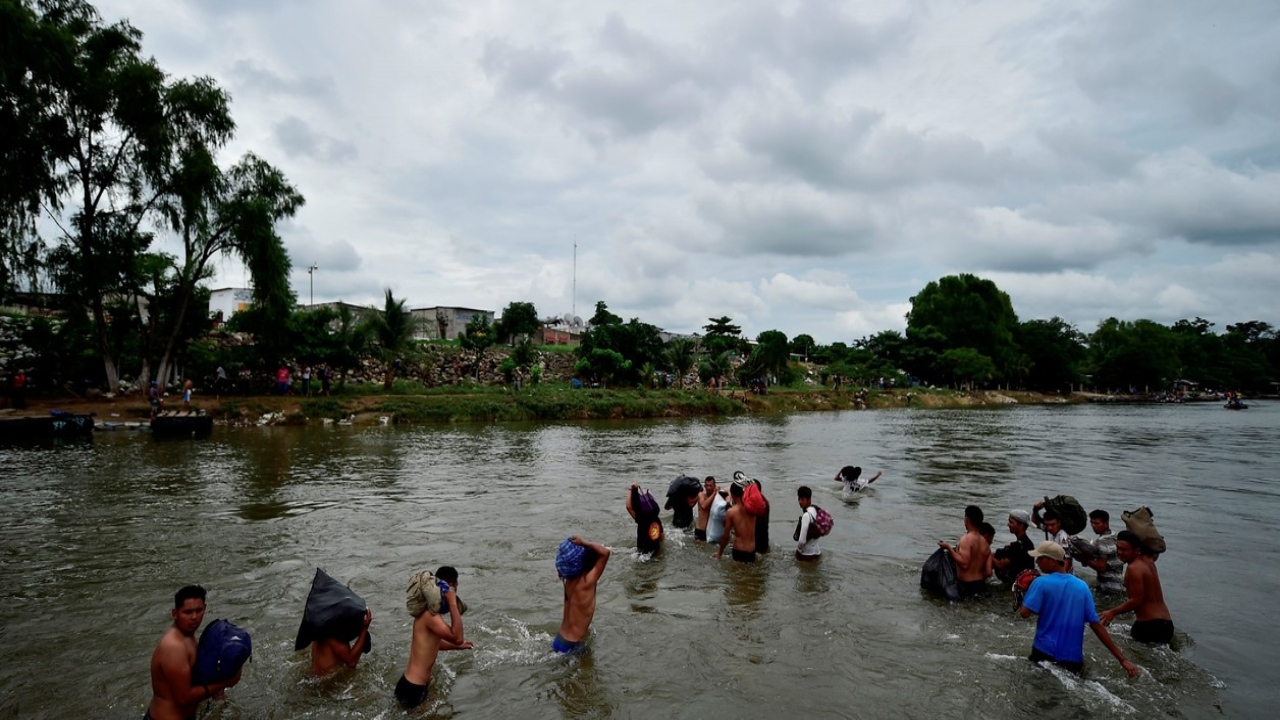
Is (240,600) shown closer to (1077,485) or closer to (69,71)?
(69,71)

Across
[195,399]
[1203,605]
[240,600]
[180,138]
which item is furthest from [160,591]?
[180,138]

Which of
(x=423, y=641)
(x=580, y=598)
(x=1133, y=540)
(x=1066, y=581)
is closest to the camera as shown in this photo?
(x=423, y=641)

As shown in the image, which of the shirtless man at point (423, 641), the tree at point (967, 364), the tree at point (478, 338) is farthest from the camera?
the tree at point (967, 364)

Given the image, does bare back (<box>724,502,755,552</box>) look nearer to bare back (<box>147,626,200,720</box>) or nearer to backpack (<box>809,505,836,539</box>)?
backpack (<box>809,505,836,539</box>)

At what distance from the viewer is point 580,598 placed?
7188mm

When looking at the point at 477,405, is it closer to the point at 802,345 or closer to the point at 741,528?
the point at 741,528

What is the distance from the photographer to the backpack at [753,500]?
10.5m

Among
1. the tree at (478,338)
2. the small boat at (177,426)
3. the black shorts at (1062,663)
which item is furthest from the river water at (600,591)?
the tree at (478,338)

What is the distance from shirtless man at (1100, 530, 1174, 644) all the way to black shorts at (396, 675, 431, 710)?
7.23 m

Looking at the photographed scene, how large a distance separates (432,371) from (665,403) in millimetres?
19133

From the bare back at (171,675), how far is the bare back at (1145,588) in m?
9.39

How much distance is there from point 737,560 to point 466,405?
30.7 m

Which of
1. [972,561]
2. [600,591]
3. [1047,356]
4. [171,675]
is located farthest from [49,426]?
[1047,356]

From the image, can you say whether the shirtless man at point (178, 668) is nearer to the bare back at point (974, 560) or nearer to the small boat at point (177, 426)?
the bare back at point (974, 560)
